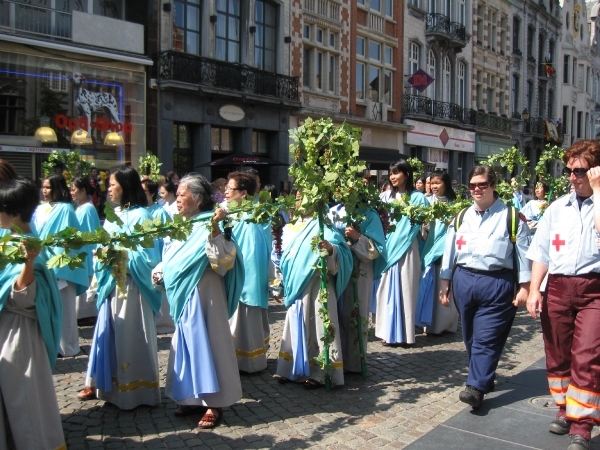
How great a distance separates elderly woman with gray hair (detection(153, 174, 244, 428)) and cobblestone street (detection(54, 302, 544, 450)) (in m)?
0.25

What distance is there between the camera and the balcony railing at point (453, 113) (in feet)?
92.8

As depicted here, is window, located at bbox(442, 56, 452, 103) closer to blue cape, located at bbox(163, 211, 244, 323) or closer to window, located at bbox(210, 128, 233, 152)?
window, located at bbox(210, 128, 233, 152)

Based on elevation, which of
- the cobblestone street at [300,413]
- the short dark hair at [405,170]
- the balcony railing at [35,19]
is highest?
the balcony railing at [35,19]

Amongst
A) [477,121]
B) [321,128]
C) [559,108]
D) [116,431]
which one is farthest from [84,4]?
[559,108]

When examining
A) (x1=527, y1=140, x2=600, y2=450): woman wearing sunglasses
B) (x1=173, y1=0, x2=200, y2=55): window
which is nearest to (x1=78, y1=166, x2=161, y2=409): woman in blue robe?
(x1=527, y1=140, x2=600, y2=450): woman wearing sunglasses

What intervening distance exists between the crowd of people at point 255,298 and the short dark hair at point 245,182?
0.01 m

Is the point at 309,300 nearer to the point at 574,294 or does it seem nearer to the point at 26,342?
the point at 574,294

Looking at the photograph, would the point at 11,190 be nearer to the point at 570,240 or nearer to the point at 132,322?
the point at 132,322

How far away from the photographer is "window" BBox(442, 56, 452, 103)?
31.3m

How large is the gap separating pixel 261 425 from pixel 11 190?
2.42 m

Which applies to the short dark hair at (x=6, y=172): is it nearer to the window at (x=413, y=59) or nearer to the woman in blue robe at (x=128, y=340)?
the woman in blue robe at (x=128, y=340)

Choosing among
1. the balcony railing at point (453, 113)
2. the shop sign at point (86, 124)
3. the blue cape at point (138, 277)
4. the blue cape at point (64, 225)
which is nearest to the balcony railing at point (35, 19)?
the shop sign at point (86, 124)

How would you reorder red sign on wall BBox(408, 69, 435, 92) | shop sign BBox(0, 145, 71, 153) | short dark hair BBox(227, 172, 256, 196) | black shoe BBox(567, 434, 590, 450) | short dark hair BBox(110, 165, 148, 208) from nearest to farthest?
black shoe BBox(567, 434, 590, 450), short dark hair BBox(110, 165, 148, 208), short dark hair BBox(227, 172, 256, 196), shop sign BBox(0, 145, 71, 153), red sign on wall BBox(408, 69, 435, 92)

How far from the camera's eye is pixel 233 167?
780 inches
